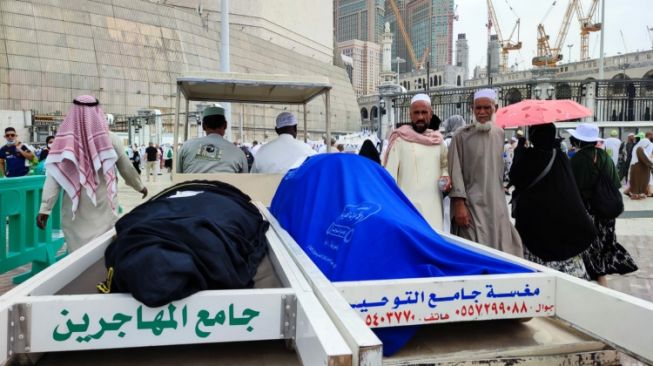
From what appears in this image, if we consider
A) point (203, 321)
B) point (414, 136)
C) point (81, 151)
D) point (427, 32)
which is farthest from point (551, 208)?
point (427, 32)

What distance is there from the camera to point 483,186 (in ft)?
14.8

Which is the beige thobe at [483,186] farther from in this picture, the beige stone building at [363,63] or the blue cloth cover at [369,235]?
the beige stone building at [363,63]

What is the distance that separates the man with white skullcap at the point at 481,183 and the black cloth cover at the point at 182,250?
221cm

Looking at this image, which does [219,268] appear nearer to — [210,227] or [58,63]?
[210,227]

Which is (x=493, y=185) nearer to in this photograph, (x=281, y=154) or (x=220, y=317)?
(x=281, y=154)

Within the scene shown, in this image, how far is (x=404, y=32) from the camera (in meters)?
136

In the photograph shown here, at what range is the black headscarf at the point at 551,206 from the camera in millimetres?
4387

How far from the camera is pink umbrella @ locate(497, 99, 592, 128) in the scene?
186 inches

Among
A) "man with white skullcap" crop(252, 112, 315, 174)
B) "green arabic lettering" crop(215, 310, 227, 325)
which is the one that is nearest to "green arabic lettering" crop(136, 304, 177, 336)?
"green arabic lettering" crop(215, 310, 227, 325)

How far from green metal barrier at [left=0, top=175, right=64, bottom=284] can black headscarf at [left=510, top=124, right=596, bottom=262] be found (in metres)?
4.75

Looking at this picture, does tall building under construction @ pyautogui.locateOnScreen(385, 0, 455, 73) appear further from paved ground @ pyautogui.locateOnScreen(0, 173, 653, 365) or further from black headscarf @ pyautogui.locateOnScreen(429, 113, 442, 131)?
black headscarf @ pyautogui.locateOnScreen(429, 113, 442, 131)

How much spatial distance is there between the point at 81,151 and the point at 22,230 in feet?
5.30

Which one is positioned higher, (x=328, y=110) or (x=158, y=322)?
(x=328, y=110)

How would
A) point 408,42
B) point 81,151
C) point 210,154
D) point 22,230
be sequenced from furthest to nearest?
point 408,42
point 22,230
point 210,154
point 81,151
